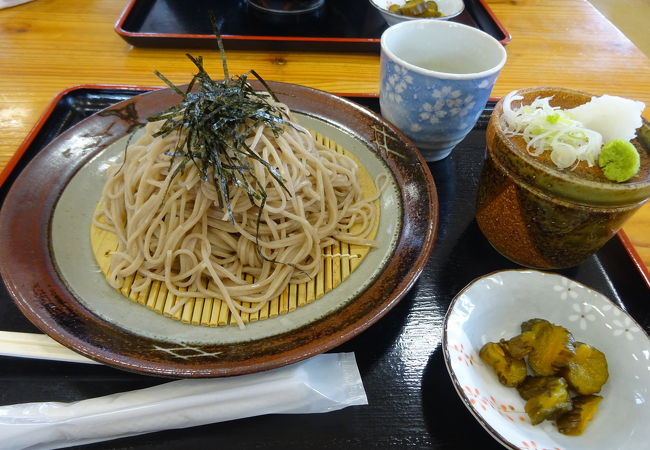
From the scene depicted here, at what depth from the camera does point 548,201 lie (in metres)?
1.27

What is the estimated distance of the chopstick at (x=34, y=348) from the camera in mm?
1147

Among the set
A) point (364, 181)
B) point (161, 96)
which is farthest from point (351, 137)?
point (161, 96)

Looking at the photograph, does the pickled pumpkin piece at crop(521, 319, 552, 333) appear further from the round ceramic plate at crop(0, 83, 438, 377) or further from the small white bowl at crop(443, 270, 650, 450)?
the round ceramic plate at crop(0, 83, 438, 377)

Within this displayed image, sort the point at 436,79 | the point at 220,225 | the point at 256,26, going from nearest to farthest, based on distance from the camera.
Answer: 1. the point at 220,225
2. the point at 436,79
3. the point at 256,26

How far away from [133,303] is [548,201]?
1.32 metres

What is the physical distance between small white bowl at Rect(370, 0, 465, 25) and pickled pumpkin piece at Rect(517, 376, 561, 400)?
2148mm

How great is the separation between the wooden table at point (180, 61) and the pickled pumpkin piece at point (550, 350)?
161 cm

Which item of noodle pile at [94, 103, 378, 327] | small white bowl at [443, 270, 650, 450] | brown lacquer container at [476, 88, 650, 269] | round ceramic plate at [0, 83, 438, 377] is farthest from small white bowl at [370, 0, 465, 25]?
small white bowl at [443, 270, 650, 450]

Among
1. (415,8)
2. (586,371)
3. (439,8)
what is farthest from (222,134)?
(439,8)

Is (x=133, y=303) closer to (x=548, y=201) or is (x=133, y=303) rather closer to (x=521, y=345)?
(x=521, y=345)

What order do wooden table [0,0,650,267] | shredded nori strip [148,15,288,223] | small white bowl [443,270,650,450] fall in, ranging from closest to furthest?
small white bowl [443,270,650,450] → shredded nori strip [148,15,288,223] → wooden table [0,0,650,267]

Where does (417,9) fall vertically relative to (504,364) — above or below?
above

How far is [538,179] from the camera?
1257mm

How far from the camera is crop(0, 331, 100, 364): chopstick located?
3.76 feet
